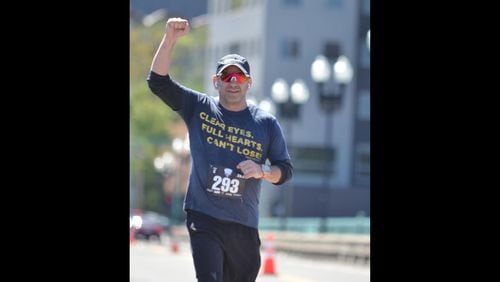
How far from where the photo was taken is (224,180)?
28.1 feet

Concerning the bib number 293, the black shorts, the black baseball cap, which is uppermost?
the black baseball cap

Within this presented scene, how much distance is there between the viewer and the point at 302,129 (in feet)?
275

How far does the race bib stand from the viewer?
857cm

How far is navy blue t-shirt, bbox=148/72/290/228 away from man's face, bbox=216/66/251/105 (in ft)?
0.22

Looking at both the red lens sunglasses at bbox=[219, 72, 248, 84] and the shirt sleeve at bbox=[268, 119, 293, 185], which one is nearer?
the red lens sunglasses at bbox=[219, 72, 248, 84]

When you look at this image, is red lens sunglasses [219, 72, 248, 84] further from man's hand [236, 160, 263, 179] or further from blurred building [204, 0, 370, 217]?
blurred building [204, 0, 370, 217]

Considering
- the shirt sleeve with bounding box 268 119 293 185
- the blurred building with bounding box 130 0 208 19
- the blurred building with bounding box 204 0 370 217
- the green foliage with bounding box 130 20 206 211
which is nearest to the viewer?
the shirt sleeve with bounding box 268 119 293 185

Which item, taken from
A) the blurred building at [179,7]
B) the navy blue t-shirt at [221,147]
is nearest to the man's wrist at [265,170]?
the navy blue t-shirt at [221,147]

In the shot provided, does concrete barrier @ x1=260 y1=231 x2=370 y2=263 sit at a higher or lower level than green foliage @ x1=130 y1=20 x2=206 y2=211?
lower

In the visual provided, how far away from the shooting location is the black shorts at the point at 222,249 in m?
8.69

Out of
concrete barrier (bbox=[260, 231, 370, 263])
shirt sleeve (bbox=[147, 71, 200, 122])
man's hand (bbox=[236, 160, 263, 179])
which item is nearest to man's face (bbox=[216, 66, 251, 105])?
shirt sleeve (bbox=[147, 71, 200, 122])
